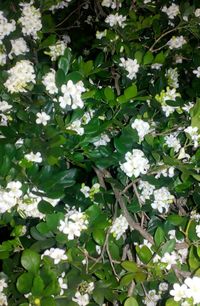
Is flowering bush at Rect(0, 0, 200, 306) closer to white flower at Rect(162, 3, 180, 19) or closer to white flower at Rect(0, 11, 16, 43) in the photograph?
white flower at Rect(0, 11, 16, 43)

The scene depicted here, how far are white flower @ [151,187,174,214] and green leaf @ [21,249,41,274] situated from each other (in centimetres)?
36

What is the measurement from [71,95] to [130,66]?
403 millimetres

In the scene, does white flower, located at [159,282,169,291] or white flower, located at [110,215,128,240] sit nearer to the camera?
white flower, located at [110,215,128,240]

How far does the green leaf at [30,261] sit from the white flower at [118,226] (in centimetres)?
24

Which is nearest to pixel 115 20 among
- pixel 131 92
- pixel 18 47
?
pixel 18 47

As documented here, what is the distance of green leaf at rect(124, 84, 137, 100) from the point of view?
3.36ft

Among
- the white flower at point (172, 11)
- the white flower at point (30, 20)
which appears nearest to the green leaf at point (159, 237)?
the white flower at point (30, 20)

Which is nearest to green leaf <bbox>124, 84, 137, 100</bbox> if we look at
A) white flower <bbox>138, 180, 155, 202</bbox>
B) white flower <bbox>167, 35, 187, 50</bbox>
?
white flower <bbox>138, 180, 155, 202</bbox>

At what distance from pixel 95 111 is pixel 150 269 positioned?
1.41 ft

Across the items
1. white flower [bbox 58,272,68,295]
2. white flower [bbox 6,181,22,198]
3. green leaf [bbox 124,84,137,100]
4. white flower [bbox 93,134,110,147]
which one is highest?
green leaf [bbox 124,84,137,100]

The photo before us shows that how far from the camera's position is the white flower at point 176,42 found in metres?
1.65

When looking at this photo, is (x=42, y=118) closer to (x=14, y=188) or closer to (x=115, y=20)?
(x=14, y=188)

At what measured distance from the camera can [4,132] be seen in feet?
3.17

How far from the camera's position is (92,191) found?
1.11 meters
